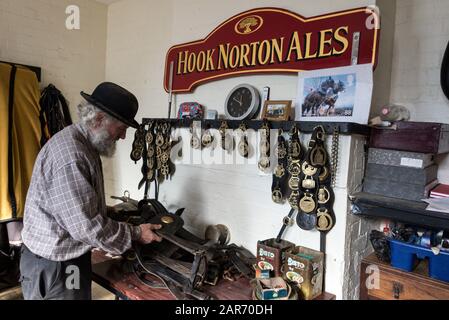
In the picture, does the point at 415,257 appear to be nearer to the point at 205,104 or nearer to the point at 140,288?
the point at 140,288

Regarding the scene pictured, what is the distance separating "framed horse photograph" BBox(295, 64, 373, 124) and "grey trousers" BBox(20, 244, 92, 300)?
1.31 m

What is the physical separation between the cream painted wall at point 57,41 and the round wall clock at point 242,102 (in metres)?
2.00

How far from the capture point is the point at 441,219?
1290 mm

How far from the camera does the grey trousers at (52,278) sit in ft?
4.73

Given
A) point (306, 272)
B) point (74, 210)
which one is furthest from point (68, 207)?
point (306, 272)

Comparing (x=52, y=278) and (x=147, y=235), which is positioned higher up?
(x=147, y=235)

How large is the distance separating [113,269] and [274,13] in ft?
5.46

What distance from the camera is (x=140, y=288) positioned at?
1.52 meters

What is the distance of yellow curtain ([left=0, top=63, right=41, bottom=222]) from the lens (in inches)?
101

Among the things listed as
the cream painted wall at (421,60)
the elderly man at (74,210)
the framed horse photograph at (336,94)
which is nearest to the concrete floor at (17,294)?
the elderly man at (74,210)

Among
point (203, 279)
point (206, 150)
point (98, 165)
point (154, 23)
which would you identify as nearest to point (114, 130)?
point (98, 165)

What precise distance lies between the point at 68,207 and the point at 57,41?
237 centimetres

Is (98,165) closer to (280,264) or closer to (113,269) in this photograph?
(113,269)

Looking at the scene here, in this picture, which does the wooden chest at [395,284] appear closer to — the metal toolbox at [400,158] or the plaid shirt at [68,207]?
the metal toolbox at [400,158]
